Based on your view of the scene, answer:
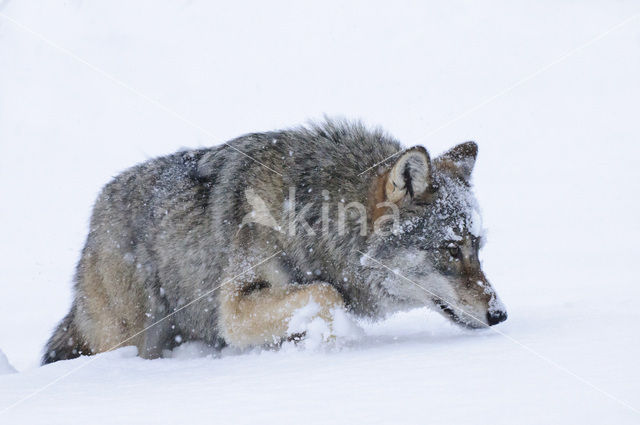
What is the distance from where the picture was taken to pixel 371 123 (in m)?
4.78

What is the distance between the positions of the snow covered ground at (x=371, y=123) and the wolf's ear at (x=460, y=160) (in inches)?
29.7

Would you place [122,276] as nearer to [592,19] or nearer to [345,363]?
[345,363]

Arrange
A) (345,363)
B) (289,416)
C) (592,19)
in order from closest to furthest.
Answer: (289,416), (345,363), (592,19)

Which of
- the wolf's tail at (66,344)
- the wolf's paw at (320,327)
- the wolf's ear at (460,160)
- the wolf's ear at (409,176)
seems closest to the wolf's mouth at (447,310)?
the wolf's paw at (320,327)

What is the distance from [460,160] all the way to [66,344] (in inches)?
128

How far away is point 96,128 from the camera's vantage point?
1611 centimetres

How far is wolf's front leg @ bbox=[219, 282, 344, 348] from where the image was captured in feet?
12.2

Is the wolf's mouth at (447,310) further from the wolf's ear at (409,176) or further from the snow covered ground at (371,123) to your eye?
the wolf's ear at (409,176)

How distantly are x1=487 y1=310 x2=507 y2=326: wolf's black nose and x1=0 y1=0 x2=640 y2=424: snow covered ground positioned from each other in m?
Answer: 0.08

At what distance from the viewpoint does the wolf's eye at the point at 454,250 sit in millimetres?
3678

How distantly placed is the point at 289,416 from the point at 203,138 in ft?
49.5

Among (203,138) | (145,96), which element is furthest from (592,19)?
(145,96)

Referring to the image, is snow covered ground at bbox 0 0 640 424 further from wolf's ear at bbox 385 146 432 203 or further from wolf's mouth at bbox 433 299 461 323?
wolf's ear at bbox 385 146 432 203

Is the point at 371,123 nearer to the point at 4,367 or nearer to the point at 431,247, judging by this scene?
the point at 431,247
